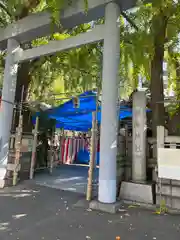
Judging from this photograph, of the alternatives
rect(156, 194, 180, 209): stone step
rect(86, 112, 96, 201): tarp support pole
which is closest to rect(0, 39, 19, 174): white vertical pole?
rect(86, 112, 96, 201): tarp support pole

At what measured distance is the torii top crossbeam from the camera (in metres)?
4.12

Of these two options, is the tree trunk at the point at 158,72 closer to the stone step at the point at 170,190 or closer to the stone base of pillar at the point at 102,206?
the stone step at the point at 170,190

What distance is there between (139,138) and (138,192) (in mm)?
970

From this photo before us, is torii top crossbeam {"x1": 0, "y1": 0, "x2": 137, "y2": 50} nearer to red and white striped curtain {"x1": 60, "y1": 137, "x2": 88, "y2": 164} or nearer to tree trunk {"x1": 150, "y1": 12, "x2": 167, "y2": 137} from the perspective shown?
tree trunk {"x1": 150, "y1": 12, "x2": 167, "y2": 137}

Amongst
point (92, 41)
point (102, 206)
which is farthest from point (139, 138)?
point (92, 41)

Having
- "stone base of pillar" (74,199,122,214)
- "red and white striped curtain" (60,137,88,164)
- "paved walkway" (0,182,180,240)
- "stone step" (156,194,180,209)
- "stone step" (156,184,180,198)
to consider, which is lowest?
"paved walkway" (0,182,180,240)

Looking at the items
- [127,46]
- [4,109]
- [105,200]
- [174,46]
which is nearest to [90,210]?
[105,200]

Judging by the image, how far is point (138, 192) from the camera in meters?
3.66

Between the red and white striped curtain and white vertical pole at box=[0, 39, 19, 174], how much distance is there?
4675 millimetres

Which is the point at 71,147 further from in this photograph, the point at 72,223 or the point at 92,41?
the point at 72,223

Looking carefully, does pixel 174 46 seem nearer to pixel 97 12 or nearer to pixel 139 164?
pixel 97 12

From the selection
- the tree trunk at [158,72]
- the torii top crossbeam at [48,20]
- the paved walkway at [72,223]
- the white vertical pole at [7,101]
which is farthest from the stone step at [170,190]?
the white vertical pole at [7,101]

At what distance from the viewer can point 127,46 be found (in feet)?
16.0

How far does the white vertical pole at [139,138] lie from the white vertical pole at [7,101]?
3.11 metres
